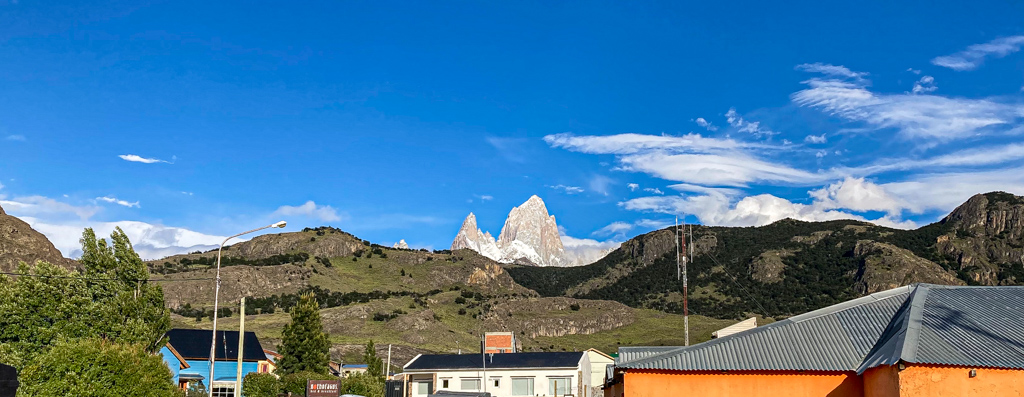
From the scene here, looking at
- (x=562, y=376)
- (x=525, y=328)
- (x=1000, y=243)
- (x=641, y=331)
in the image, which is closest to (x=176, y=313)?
(x=525, y=328)

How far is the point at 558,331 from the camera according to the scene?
15288 cm

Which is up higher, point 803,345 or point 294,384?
point 803,345

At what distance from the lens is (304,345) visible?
70375mm

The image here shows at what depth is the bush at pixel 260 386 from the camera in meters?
55.3

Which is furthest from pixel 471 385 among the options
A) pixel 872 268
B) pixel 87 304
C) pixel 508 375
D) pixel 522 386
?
pixel 872 268

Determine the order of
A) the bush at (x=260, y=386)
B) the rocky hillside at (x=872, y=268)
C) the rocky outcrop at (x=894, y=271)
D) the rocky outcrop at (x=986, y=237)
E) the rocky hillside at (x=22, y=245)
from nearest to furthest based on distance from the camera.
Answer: the bush at (x=260, y=386) < the rocky hillside at (x=22, y=245) < the rocky outcrop at (x=894, y=271) < the rocky hillside at (x=872, y=268) < the rocky outcrop at (x=986, y=237)

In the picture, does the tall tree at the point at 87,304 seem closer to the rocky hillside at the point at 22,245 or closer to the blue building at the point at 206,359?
the blue building at the point at 206,359

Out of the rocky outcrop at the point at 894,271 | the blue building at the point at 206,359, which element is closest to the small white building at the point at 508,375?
the blue building at the point at 206,359

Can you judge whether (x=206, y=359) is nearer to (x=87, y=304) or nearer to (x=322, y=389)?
(x=87, y=304)

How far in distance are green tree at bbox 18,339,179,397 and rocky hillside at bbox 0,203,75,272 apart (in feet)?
320

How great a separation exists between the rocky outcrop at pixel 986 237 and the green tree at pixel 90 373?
169 m

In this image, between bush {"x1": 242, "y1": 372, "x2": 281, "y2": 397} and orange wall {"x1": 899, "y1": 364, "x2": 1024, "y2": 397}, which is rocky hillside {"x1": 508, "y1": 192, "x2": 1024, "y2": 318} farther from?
orange wall {"x1": 899, "y1": 364, "x2": 1024, "y2": 397}

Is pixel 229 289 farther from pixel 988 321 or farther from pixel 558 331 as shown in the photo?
pixel 988 321

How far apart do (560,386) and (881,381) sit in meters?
45.2
